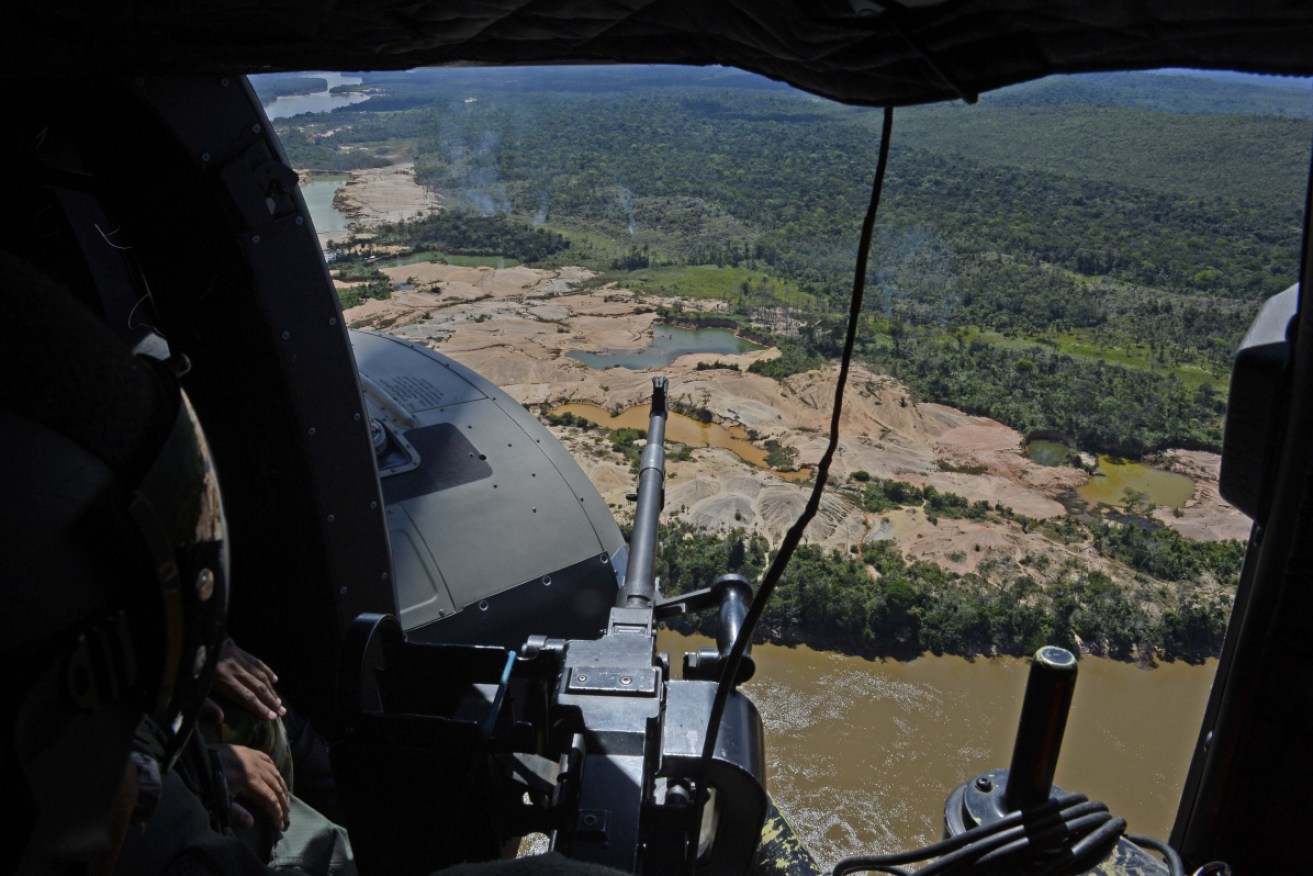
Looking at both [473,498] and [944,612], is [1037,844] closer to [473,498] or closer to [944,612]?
[473,498]

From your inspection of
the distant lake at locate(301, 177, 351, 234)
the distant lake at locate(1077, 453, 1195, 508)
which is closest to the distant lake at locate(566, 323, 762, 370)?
the distant lake at locate(1077, 453, 1195, 508)

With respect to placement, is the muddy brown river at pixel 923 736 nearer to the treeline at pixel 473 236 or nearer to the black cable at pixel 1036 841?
the black cable at pixel 1036 841

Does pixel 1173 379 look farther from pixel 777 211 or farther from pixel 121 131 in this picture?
pixel 121 131

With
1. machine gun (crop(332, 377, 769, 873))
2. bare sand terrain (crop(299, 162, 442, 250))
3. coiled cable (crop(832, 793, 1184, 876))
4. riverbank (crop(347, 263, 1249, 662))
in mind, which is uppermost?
coiled cable (crop(832, 793, 1184, 876))

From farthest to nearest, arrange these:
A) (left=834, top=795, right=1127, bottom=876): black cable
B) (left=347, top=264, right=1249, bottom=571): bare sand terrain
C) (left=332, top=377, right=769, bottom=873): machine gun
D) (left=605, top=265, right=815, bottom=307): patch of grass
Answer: (left=605, top=265, right=815, bottom=307): patch of grass, (left=347, top=264, right=1249, bottom=571): bare sand terrain, (left=332, top=377, right=769, bottom=873): machine gun, (left=834, top=795, right=1127, bottom=876): black cable

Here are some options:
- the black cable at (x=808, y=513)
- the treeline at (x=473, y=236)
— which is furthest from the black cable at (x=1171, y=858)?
the treeline at (x=473, y=236)

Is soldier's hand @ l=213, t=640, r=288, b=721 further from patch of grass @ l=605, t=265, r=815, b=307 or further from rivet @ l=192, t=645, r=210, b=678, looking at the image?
patch of grass @ l=605, t=265, r=815, b=307

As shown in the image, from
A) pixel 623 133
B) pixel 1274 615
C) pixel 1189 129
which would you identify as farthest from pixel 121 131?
pixel 623 133

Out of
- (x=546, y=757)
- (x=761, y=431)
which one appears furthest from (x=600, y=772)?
(x=761, y=431)
